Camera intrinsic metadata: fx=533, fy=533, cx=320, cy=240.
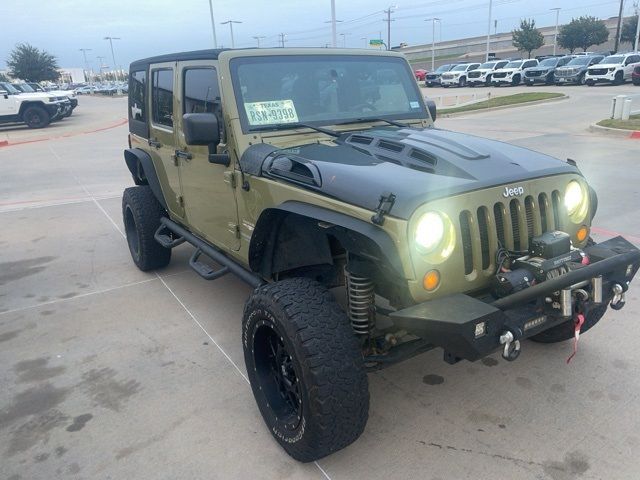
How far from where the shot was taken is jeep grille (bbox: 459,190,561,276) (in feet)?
7.75

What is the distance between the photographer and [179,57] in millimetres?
3943

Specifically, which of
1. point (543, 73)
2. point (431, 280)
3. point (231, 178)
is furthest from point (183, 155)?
point (543, 73)

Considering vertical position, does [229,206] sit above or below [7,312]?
above

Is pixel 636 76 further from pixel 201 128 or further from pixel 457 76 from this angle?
pixel 201 128

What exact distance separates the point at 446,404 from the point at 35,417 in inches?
91.1

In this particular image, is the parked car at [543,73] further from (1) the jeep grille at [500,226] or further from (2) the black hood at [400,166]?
(1) the jeep grille at [500,226]

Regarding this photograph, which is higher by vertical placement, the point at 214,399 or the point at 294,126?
the point at 294,126

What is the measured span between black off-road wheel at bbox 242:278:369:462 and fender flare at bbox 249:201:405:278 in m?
0.32

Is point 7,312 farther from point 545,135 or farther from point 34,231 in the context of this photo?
point 545,135

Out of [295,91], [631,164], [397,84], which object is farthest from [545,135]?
[295,91]

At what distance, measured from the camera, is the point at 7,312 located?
443 centimetres

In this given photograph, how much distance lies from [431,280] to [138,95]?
3735 millimetres

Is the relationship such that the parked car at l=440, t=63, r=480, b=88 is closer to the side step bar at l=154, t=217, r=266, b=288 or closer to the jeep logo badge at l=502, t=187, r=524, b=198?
the side step bar at l=154, t=217, r=266, b=288

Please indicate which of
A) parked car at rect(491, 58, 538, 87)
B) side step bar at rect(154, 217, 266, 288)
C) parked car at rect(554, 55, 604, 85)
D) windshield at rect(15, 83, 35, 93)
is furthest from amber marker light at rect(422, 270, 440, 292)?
parked car at rect(491, 58, 538, 87)
